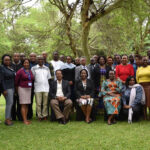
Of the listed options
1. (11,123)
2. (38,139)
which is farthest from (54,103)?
(38,139)

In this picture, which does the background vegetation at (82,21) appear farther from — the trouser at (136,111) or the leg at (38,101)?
the trouser at (136,111)

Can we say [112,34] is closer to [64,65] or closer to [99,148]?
[64,65]

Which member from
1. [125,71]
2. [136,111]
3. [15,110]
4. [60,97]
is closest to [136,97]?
[136,111]

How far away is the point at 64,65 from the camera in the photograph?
7.84 m

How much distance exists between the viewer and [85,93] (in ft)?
23.8

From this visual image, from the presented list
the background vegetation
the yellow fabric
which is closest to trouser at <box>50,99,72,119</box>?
the yellow fabric

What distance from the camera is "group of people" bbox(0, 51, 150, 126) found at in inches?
266

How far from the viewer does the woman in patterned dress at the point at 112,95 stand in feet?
22.3

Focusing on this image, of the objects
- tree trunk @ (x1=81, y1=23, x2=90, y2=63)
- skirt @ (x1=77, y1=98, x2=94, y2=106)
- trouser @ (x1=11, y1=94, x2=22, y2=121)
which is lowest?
trouser @ (x1=11, y1=94, x2=22, y2=121)

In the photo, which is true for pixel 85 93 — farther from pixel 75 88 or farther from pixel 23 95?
pixel 23 95

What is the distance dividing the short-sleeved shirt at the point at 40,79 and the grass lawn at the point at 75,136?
1.09m

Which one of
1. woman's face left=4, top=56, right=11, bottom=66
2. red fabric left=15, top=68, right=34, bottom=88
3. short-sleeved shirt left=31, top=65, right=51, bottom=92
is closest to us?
woman's face left=4, top=56, right=11, bottom=66

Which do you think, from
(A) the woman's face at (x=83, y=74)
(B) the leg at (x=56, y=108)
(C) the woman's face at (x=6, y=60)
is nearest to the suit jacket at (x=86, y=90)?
(A) the woman's face at (x=83, y=74)

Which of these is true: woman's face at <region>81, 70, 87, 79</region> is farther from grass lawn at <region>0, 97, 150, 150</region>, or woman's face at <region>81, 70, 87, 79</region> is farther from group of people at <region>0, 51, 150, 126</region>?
grass lawn at <region>0, 97, 150, 150</region>
